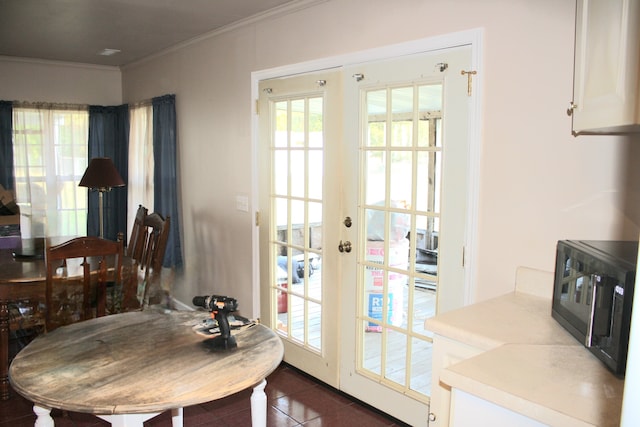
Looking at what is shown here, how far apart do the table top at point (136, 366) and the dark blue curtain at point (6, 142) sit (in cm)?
384

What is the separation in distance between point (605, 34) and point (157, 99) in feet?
13.9

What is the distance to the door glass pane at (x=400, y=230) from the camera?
103 inches

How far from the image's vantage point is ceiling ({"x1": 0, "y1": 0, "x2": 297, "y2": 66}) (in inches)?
133

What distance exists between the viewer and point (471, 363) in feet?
4.73

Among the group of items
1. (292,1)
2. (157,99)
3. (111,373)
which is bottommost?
(111,373)

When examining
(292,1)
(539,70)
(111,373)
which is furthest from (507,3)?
(111,373)

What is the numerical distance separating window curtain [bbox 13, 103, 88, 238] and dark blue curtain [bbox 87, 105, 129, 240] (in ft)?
0.37

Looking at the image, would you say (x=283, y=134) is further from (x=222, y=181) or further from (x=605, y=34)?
(x=605, y=34)

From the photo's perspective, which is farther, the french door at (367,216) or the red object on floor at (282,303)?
the red object on floor at (282,303)

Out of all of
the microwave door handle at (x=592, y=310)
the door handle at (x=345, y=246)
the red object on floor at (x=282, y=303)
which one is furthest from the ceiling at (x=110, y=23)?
the microwave door handle at (x=592, y=310)

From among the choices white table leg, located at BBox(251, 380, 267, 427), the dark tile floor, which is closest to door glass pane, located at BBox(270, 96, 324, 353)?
the dark tile floor

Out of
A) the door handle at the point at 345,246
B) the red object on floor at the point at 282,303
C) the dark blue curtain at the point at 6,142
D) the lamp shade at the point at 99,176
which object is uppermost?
the dark blue curtain at the point at 6,142

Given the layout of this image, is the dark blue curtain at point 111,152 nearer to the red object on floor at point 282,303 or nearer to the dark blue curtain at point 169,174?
the dark blue curtain at point 169,174

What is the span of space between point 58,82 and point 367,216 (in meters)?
4.33
